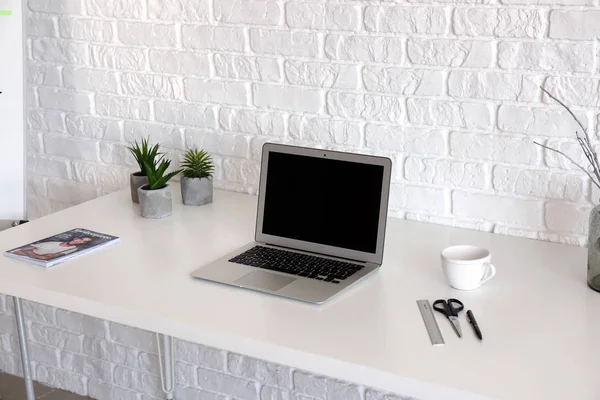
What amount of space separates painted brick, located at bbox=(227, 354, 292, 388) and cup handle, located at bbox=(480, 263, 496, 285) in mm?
794

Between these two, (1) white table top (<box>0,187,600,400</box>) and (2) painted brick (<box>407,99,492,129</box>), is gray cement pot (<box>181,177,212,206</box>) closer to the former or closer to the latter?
(1) white table top (<box>0,187,600,400</box>)

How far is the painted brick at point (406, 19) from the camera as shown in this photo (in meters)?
1.71

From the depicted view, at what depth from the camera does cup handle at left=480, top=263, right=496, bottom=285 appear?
57.7 inches

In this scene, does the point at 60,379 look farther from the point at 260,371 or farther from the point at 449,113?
the point at 449,113

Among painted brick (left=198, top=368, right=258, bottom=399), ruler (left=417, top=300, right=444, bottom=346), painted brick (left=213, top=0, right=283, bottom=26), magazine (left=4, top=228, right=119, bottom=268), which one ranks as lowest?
painted brick (left=198, top=368, right=258, bottom=399)

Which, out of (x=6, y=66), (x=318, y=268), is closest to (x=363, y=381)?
(x=318, y=268)

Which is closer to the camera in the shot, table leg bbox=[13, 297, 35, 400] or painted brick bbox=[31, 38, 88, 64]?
table leg bbox=[13, 297, 35, 400]

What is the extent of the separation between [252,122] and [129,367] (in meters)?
0.90

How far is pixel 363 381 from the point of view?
1205 millimetres

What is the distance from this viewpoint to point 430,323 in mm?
1329

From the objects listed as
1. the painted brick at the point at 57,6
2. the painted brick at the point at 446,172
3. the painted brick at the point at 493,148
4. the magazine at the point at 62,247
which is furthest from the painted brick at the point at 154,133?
the painted brick at the point at 493,148

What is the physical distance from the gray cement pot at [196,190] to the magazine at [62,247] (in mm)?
267

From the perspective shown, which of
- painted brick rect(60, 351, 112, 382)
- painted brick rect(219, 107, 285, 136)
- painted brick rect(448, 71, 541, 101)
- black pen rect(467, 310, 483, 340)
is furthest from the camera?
painted brick rect(60, 351, 112, 382)

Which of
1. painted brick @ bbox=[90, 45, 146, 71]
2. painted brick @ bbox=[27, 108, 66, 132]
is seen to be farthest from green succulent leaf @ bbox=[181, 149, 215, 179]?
painted brick @ bbox=[27, 108, 66, 132]
